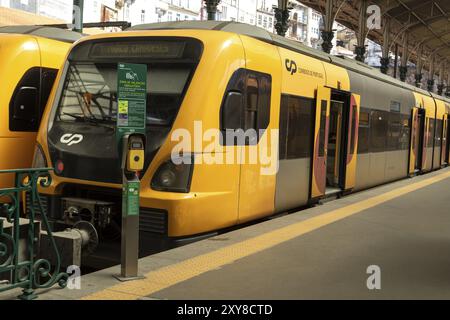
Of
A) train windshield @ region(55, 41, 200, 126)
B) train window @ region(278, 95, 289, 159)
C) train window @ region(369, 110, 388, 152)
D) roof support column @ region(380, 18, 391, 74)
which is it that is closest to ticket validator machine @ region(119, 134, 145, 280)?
train windshield @ region(55, 41, 200, 126)

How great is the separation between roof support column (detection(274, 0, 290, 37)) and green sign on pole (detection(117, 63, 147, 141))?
1250 cm

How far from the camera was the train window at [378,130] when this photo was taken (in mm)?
11987

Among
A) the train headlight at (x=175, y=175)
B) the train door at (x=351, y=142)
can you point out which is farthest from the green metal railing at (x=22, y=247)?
the train door at (x=351, y=142)

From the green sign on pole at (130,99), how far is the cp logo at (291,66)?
11.0ft

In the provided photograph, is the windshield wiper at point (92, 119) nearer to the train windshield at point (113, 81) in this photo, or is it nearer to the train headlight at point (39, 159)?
the train windshield at point (113, 81)

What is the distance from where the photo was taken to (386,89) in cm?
1287

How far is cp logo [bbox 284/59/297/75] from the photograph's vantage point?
756 cm

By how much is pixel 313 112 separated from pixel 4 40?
4.65 meters

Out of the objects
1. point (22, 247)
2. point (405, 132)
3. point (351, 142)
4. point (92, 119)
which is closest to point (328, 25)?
point (405, 132)

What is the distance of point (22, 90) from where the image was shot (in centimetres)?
746

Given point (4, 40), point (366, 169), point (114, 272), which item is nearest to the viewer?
point (114, 272)

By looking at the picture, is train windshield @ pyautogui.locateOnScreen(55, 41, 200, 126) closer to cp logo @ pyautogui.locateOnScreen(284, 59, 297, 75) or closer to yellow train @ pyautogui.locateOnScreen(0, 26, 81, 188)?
yellow train @ pyautogui.locateOnScreen(0, 26, 81, 188)
